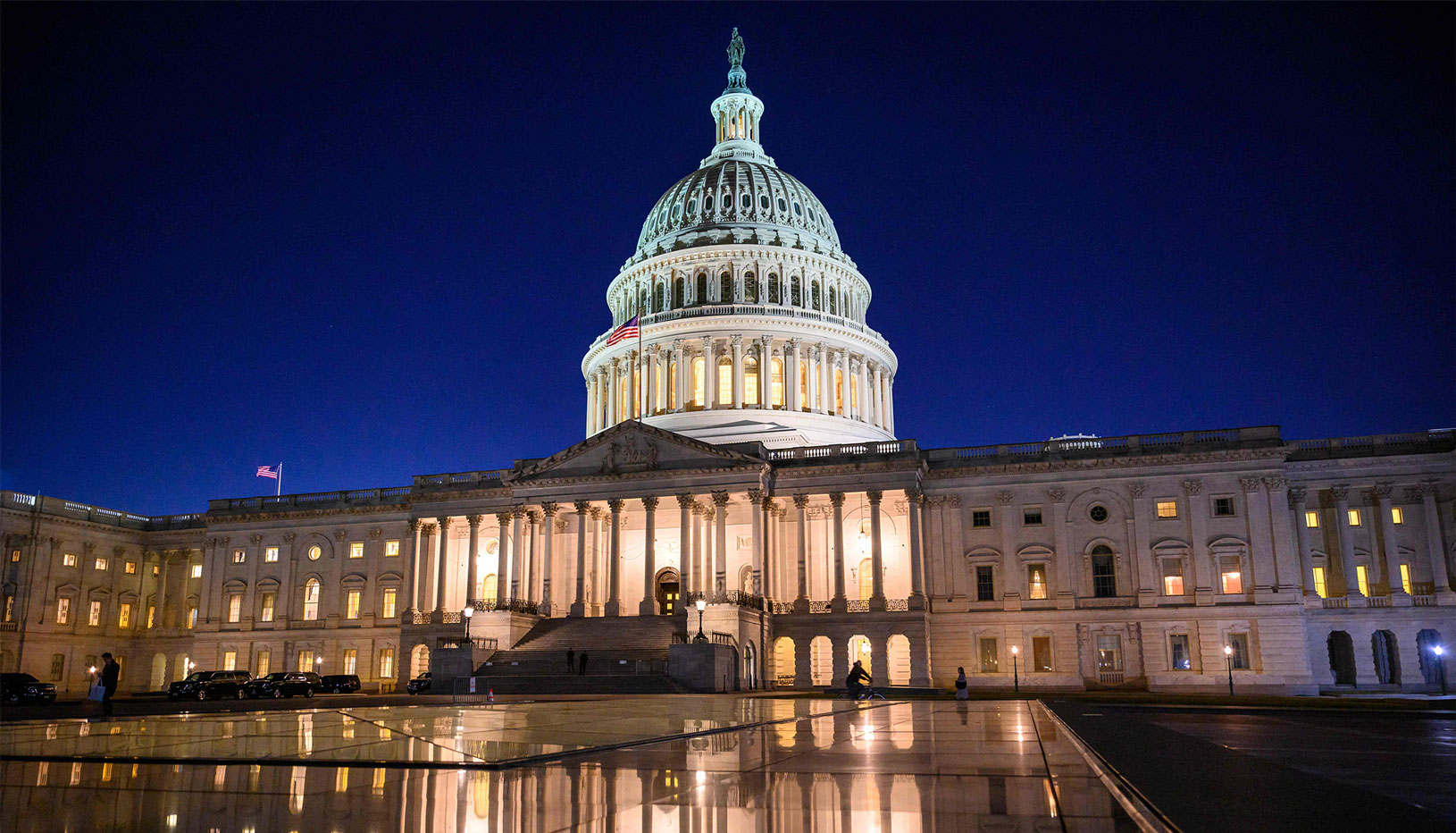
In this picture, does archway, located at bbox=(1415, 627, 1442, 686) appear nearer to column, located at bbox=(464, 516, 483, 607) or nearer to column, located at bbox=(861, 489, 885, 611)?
column, located at bbox=(861, 489, 885, 611)

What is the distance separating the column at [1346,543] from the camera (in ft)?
209

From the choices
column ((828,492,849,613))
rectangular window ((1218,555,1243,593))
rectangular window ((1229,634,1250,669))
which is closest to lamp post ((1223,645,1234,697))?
rectangular window ((1229,634,1250,669))

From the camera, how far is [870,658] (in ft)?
213

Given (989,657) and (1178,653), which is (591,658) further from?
(1178,653)

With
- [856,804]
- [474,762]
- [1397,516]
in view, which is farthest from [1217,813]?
[1397,516]

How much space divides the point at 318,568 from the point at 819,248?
49476mm

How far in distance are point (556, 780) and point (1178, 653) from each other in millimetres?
60671

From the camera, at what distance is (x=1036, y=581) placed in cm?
6706

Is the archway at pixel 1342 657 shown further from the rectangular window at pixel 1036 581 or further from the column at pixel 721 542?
the column at pixel 721 542

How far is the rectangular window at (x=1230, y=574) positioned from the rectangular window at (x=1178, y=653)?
394 centimetres

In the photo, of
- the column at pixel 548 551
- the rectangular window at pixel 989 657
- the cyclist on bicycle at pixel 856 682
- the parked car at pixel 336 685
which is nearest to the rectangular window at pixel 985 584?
the rectangular window at pixel 989 657

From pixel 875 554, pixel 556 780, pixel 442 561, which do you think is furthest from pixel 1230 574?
pixel 556 780

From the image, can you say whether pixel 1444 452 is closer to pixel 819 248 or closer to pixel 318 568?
pixel 819 248

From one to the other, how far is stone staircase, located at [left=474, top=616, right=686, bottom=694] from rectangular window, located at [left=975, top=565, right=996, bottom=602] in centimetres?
1889
